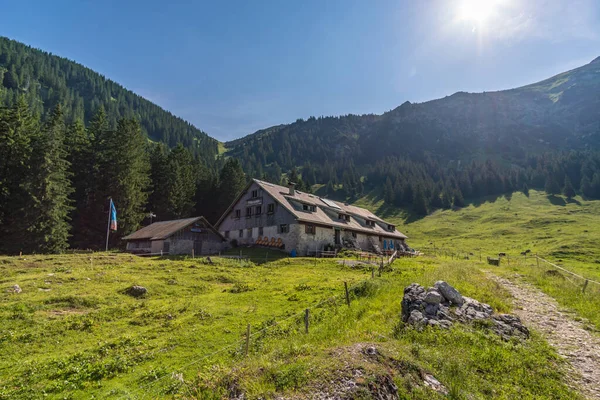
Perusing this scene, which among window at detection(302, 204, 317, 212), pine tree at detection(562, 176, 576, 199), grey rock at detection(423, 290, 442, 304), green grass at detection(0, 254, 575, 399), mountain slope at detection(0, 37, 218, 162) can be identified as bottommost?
green grass at detection(0, 254, 575, 399)

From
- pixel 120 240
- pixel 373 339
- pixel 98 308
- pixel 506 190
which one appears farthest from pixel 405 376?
pixel 506 190

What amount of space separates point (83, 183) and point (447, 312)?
186 feet

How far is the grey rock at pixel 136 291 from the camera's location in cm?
2141

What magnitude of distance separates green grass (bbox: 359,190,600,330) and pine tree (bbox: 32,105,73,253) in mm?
50774

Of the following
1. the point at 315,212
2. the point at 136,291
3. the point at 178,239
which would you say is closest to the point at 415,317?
the point at 136,291

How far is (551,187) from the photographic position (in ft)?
413

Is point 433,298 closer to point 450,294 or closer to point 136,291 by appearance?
point 450,294

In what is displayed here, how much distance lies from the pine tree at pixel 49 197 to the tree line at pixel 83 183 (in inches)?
3.8

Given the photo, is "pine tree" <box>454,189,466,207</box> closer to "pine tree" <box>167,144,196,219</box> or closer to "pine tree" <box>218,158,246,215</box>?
"pine tree" <box>218,158,246,215</box>

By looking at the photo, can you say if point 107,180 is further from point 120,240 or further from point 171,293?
point 171,293

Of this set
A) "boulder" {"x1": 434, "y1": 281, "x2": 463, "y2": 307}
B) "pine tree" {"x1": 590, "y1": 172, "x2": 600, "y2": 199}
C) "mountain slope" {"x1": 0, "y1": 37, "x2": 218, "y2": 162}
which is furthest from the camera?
"mountain slope" {"x1": 0, "y1": 37, "x2": 218, "y2": 162}

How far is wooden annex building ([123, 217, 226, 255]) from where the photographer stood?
42.9m

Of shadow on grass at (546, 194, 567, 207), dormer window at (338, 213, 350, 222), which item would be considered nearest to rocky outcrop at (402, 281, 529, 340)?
dormer window at (338, 213, 350, 222)

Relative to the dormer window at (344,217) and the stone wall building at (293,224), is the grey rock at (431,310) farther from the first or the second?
the dormer window at (344,217)
